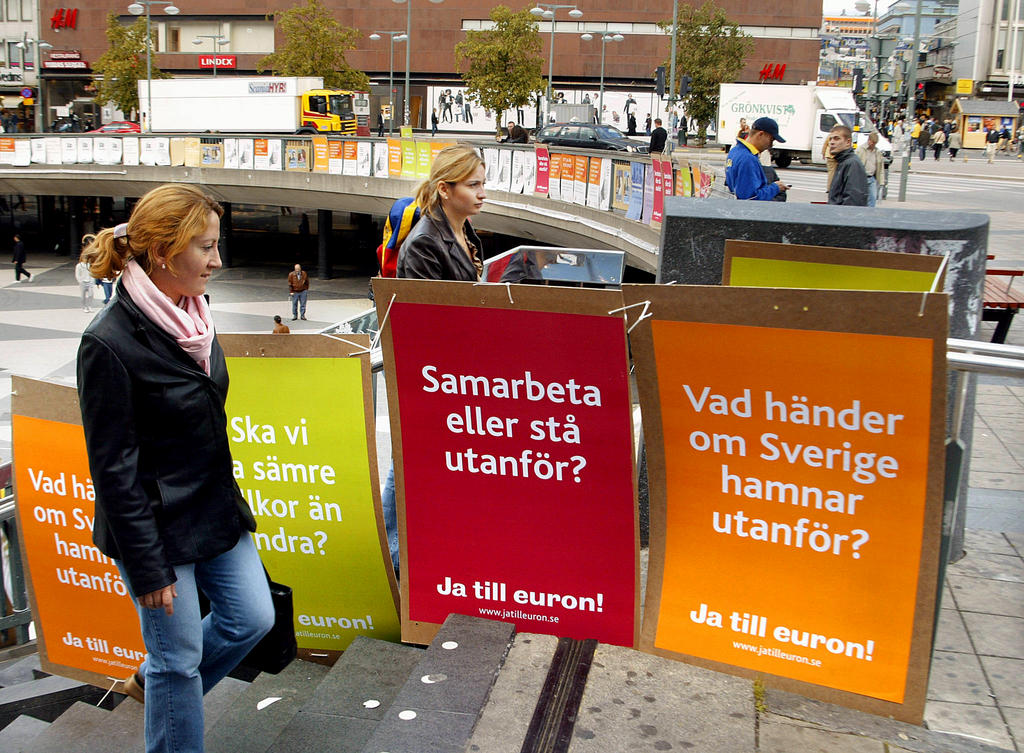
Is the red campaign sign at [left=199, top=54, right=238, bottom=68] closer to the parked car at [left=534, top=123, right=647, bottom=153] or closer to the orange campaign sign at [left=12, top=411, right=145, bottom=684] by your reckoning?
the parked car at [left=534, top=123, right=647, bottom=153]

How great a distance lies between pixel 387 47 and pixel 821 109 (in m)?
40.8

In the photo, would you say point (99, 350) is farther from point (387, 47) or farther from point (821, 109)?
point (387, 47)

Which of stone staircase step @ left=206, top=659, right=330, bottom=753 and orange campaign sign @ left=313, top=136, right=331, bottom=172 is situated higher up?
orange campaign sign @ left=313, top=136, right=331, bottom=172

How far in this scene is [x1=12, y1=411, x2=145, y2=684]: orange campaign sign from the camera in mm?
3928

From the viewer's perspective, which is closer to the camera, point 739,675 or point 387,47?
point 739,675

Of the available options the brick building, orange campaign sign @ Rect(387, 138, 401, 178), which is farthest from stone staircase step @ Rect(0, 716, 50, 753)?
the brick building

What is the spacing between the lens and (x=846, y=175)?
30.5 ft

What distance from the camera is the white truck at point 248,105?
4969 centimetres

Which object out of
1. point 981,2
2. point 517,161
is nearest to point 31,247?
point 517,161

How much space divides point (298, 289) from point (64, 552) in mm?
22877

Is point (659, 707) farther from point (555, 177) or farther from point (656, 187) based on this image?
point (555, 177)

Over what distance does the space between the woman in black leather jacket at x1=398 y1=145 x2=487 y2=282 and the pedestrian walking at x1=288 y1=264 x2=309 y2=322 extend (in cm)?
2235

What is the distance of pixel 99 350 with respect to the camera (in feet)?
8.49

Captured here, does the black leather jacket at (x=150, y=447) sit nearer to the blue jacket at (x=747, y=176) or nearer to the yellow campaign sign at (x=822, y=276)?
the yellow campaign sign at (x=822, y=276)
